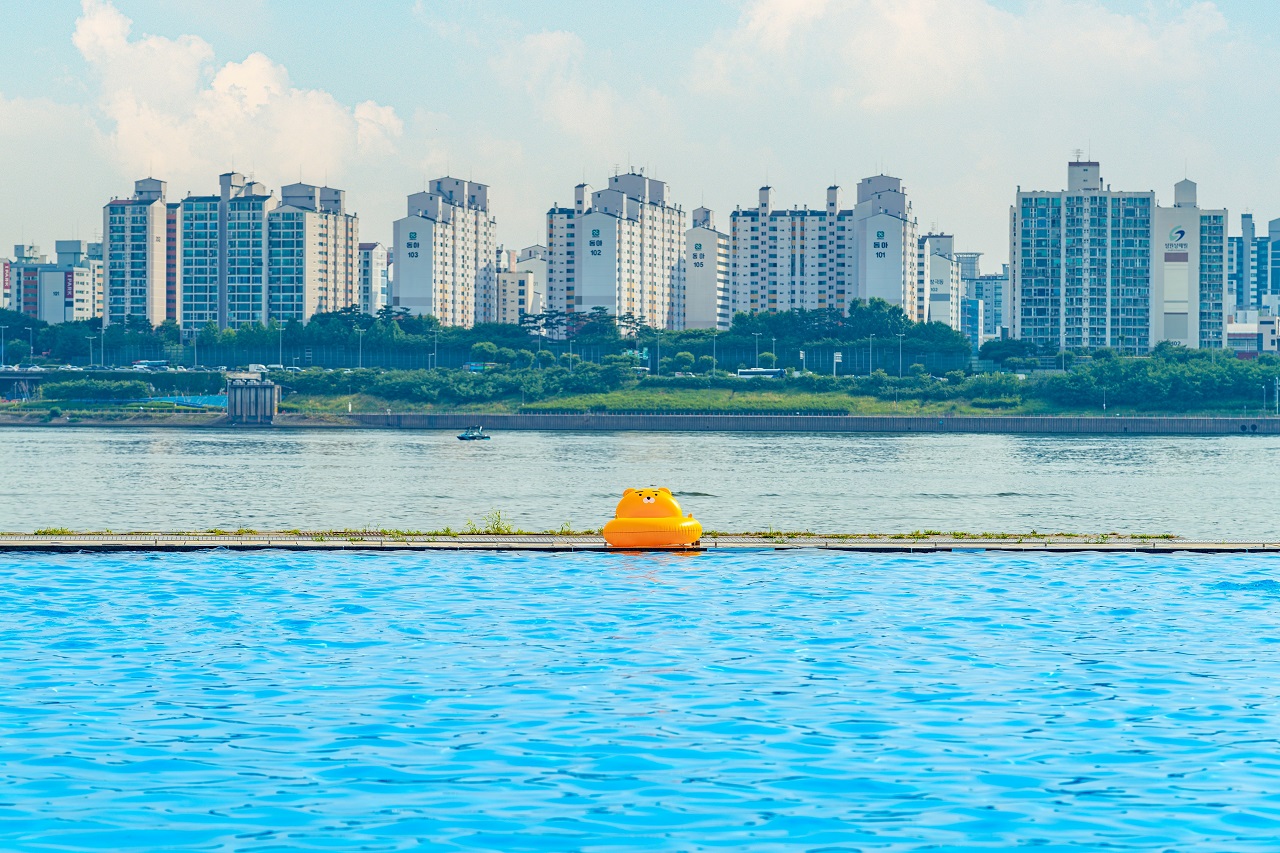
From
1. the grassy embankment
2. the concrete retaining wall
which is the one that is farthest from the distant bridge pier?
the concrete retaining wall

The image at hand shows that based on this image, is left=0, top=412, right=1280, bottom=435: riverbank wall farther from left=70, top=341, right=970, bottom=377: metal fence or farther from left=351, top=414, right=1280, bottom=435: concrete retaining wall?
left=70, top=341, right=970, bottom=377: metal fence

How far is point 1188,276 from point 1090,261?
512 inches

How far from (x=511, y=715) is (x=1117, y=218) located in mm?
189576

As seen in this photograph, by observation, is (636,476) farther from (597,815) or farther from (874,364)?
(874,364)

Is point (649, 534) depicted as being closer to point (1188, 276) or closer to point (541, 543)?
point (541, 543)

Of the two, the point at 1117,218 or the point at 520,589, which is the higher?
the point at 1117,218

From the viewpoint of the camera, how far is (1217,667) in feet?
65.7

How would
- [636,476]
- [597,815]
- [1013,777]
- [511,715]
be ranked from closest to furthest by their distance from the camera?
[597,815]
[1013,777]
[511,715]
[636,476]

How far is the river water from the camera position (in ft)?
162

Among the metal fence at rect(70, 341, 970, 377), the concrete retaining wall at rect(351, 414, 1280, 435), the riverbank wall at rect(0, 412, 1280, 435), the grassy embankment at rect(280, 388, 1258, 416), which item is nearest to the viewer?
the concrete retaining wall at rect(351, 414, 1280, 435)

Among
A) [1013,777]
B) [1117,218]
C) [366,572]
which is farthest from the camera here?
[1117,218]

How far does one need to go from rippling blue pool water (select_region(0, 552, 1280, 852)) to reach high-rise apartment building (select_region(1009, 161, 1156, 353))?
173 metres

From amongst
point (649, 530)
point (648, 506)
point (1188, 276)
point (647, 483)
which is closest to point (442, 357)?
point (1188, 276)

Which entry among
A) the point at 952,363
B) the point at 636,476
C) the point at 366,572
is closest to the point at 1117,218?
the point at 952,363
